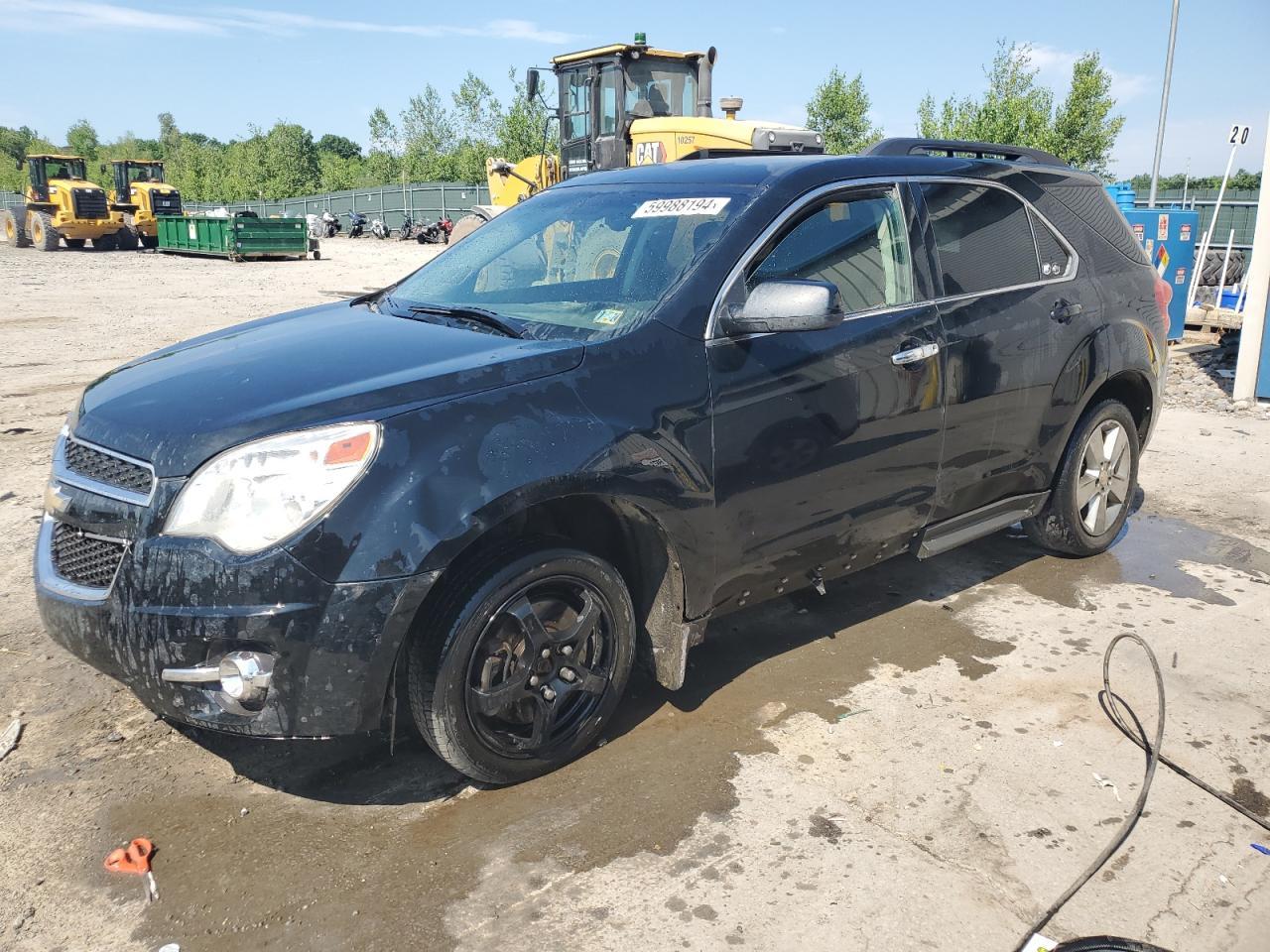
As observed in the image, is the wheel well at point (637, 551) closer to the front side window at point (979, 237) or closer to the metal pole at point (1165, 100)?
the front side window at point (979, 237)

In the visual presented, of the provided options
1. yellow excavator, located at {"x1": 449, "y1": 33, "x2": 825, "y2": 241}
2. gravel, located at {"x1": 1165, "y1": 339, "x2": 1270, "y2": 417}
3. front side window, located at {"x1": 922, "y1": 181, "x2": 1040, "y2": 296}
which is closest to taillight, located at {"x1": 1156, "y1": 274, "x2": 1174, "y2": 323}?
front side window, located at {"x1": 922, "y1": 181, "x2": 1040, "y2": 296}

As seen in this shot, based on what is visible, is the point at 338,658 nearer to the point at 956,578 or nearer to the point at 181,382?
the point at 181,382

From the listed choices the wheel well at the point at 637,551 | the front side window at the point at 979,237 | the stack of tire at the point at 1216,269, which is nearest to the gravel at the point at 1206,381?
the front side window at the point at 979,237

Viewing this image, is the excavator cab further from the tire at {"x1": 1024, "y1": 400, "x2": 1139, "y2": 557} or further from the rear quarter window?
the tire at {"x1": 1024, "y1": 400, "x2": 1139, "y2": 557}

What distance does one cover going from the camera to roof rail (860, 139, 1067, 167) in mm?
4578

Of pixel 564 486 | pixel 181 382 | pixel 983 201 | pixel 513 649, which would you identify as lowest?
pixel 513 649

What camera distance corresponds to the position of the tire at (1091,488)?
4.97 meters

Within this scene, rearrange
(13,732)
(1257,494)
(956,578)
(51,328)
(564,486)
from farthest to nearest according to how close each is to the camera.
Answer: (51,328) < (1257,494) < (956,578) < (13,732) < (564,486)

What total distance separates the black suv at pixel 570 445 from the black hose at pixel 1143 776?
33.4 inches

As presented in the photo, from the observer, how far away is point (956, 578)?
5.19 meters

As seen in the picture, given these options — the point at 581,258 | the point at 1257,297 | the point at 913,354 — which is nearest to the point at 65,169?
the point at 1257,297

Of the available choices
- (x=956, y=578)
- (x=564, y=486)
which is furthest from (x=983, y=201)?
(x=564, y=486)

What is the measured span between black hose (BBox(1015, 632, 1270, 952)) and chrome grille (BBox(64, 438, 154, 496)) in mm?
2579

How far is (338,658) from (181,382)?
1096mm
